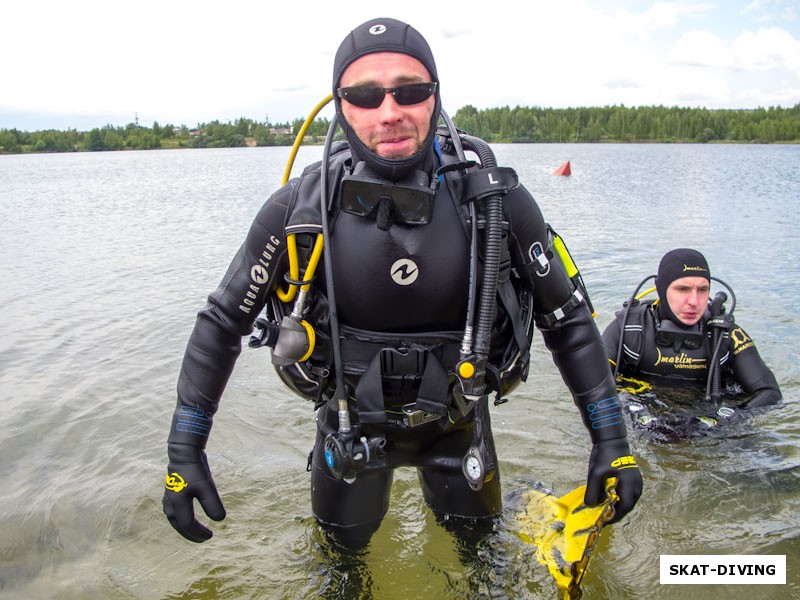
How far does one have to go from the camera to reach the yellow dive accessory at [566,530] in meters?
2.57

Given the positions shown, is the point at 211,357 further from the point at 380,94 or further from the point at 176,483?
the point at 380,94

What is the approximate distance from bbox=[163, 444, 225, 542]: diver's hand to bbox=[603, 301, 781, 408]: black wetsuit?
3.55 m

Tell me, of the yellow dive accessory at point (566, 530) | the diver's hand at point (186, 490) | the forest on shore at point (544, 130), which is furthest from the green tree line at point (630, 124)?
the diver's hand at point (186, 490)

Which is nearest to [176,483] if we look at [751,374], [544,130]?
[751,374]

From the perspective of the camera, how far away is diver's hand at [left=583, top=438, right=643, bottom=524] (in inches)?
89.6

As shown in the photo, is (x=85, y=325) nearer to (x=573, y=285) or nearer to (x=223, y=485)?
(x=223, y=485)

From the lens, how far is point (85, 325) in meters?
8.01

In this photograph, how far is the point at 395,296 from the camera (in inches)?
83.7

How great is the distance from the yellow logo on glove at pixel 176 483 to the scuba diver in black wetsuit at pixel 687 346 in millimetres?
3538

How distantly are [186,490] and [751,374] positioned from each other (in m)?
4.19

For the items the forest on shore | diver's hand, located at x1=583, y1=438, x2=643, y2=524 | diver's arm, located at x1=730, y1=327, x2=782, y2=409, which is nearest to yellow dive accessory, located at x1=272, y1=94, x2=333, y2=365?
diver's hand, located at x1=583, y1=438, x2=643, y2=524

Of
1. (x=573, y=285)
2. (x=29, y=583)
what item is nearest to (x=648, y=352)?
(x=573, y=285)

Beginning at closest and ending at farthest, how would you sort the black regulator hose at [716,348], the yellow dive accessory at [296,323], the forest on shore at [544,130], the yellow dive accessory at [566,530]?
the yellow dive accessory at [296,323] → the yellow dive accessory at [566,530] → the black regulator hose at [716,348] → the forest on shore at [544,130]

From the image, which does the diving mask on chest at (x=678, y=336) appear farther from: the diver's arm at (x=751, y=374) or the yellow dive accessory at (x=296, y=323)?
the yellow dive accessory at (x=296, y=323)
